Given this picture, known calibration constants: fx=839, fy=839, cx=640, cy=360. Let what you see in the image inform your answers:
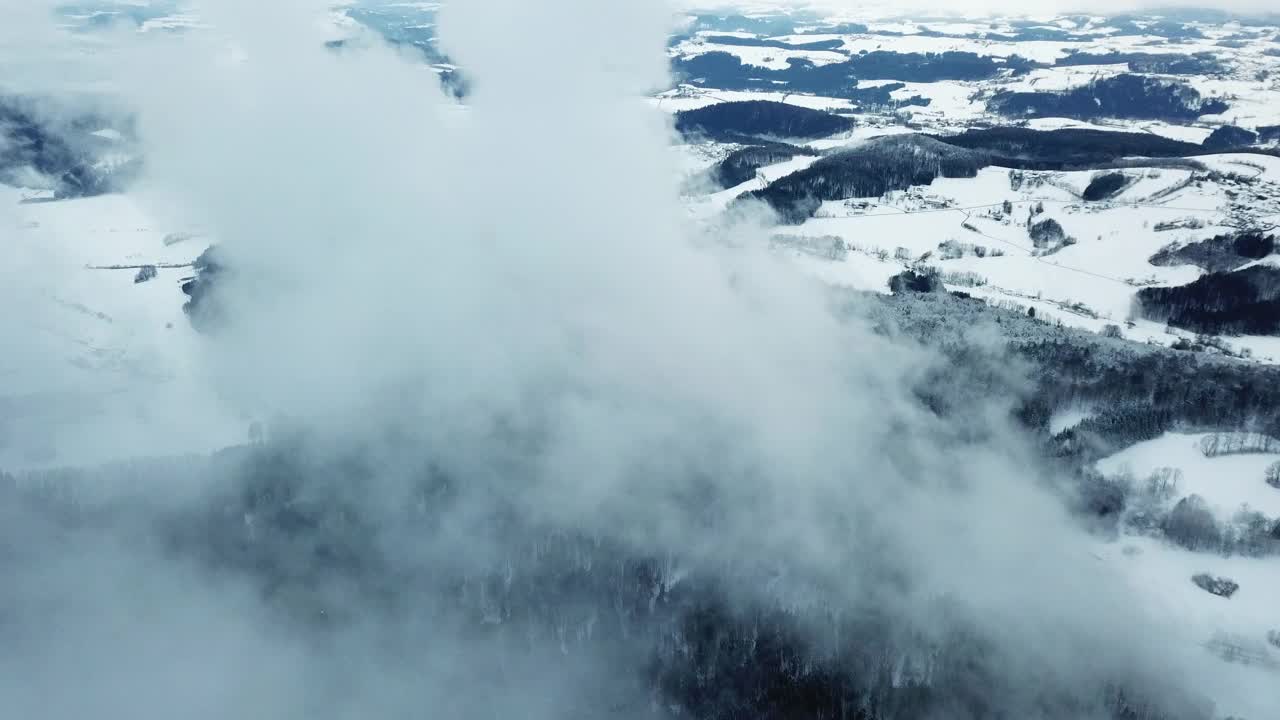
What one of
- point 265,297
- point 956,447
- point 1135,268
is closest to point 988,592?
point 956,447

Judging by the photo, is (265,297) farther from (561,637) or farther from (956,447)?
(956,447)

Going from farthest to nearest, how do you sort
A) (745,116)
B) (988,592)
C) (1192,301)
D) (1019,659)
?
(745,116) < (1192,301) < (988,592) < (1019,659)

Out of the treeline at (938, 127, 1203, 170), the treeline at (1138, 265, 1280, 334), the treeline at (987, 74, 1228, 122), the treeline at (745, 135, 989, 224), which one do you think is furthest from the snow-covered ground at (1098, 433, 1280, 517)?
the treeline at (987, 74, 1228, 122)

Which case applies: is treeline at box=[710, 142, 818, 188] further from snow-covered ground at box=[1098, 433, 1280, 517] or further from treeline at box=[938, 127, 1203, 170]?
snow-covered ground at box=[1098, 433, 1280, 517]

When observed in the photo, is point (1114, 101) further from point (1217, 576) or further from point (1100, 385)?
point (1217, 576)

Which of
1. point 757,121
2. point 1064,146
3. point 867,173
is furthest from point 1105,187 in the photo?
point 757,121

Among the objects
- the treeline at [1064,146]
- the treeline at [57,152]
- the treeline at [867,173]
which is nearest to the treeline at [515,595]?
the treeline at [57,152]

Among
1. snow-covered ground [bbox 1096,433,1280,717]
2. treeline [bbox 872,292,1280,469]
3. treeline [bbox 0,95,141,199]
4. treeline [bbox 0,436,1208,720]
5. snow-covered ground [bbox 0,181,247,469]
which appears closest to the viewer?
snow-covered ground [bbox 1096,433,1280,717]

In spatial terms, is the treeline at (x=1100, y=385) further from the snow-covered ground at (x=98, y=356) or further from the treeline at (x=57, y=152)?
the treeline at (x=57, y=152)
